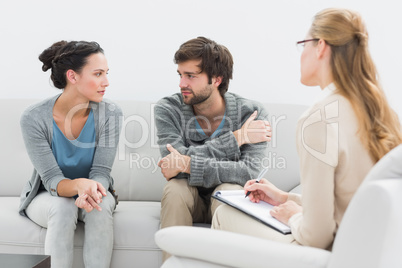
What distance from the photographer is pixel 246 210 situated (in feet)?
4.91

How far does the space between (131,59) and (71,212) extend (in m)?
1.28

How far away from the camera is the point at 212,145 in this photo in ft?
7.29

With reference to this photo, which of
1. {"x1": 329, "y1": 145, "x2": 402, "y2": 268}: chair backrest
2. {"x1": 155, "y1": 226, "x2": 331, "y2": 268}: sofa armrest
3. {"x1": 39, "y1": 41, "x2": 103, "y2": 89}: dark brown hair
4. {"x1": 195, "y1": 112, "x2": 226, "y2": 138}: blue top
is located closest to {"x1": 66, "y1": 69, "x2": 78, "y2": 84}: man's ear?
{"x1": 39, "y1": 41, "x2": 103, "y2": 89}: dark brown hair

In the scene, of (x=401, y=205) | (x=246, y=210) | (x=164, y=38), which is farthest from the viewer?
(x=164, y=38)

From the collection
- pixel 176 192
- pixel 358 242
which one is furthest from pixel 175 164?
pixel 358 242

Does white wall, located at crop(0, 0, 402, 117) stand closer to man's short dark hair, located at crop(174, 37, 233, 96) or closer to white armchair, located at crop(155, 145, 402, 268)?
man's short dark hair, located at crop(174, 37, 233, 96)

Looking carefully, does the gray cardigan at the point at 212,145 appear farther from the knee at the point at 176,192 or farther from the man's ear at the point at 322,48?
the man's ear at the point at 322,48

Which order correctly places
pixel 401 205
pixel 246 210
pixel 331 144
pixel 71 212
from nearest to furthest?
pixel 401 205
pixel 331 144
pixel 246 210
pixel 71 212

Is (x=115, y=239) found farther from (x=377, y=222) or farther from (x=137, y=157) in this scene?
(x=377, y=222)

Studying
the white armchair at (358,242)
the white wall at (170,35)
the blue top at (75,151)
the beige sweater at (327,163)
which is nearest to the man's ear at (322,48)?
the beige sweater at (327,163)

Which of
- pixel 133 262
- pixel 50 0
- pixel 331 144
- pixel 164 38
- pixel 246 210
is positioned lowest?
pixel 133 262

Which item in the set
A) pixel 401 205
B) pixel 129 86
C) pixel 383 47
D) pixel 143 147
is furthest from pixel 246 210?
pixel 383 47

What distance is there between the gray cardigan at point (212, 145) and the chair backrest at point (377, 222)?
113cm

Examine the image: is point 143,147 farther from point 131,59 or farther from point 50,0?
point 50,0
